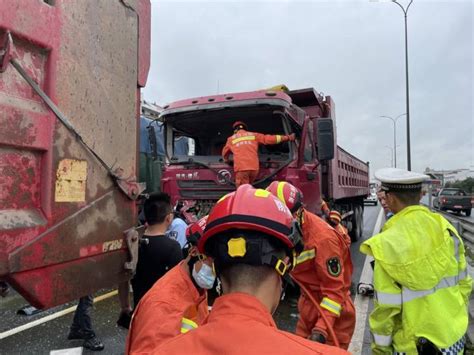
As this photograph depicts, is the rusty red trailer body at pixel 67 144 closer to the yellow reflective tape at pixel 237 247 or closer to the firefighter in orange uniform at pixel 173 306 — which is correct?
the firefighter in orange uniform at pixel 173 306

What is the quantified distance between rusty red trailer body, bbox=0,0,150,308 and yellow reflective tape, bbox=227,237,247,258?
76 centimetres

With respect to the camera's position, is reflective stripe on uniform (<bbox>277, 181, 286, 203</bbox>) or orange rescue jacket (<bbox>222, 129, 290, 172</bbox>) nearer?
reflective stripe on uniform (<bbox>277, 181, 286, 203</bbox>)

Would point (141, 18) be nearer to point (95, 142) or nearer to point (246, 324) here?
point (95, 142)

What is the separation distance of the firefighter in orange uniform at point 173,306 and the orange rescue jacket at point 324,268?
0.80m

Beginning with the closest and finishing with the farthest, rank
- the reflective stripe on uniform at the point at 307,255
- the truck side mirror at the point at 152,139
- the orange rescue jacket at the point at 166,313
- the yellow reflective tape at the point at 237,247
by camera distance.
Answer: the yellow reflective tape at the point at 237,247 < the orange rescue jacket at the point at 166,313 < the reflective stripe on uniform at the point at 307,255 < the truck side mirror at the point at 152,139

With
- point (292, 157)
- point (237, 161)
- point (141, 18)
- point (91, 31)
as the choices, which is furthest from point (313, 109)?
point (91, 31)

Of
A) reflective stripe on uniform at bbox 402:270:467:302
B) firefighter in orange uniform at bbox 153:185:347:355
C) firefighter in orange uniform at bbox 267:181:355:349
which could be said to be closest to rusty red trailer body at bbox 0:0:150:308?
firefighter in orange uniform at bbox 153:185:347:355

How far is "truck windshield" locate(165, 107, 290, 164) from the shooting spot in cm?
518

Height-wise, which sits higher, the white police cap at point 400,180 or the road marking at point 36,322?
the white police cap at point 400,180

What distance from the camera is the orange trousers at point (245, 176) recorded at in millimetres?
4887

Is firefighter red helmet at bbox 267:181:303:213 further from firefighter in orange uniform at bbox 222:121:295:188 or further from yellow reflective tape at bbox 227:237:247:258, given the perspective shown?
firefighter in orange uniform at bbox 222:121:295:188

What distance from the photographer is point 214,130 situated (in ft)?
19.1

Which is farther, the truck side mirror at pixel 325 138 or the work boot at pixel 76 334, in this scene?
the truck side mirror at pixel 325 138

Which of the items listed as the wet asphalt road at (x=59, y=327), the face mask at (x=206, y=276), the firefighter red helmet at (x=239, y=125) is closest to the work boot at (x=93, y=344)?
the wet asphalt road at (x=59, y=327)
